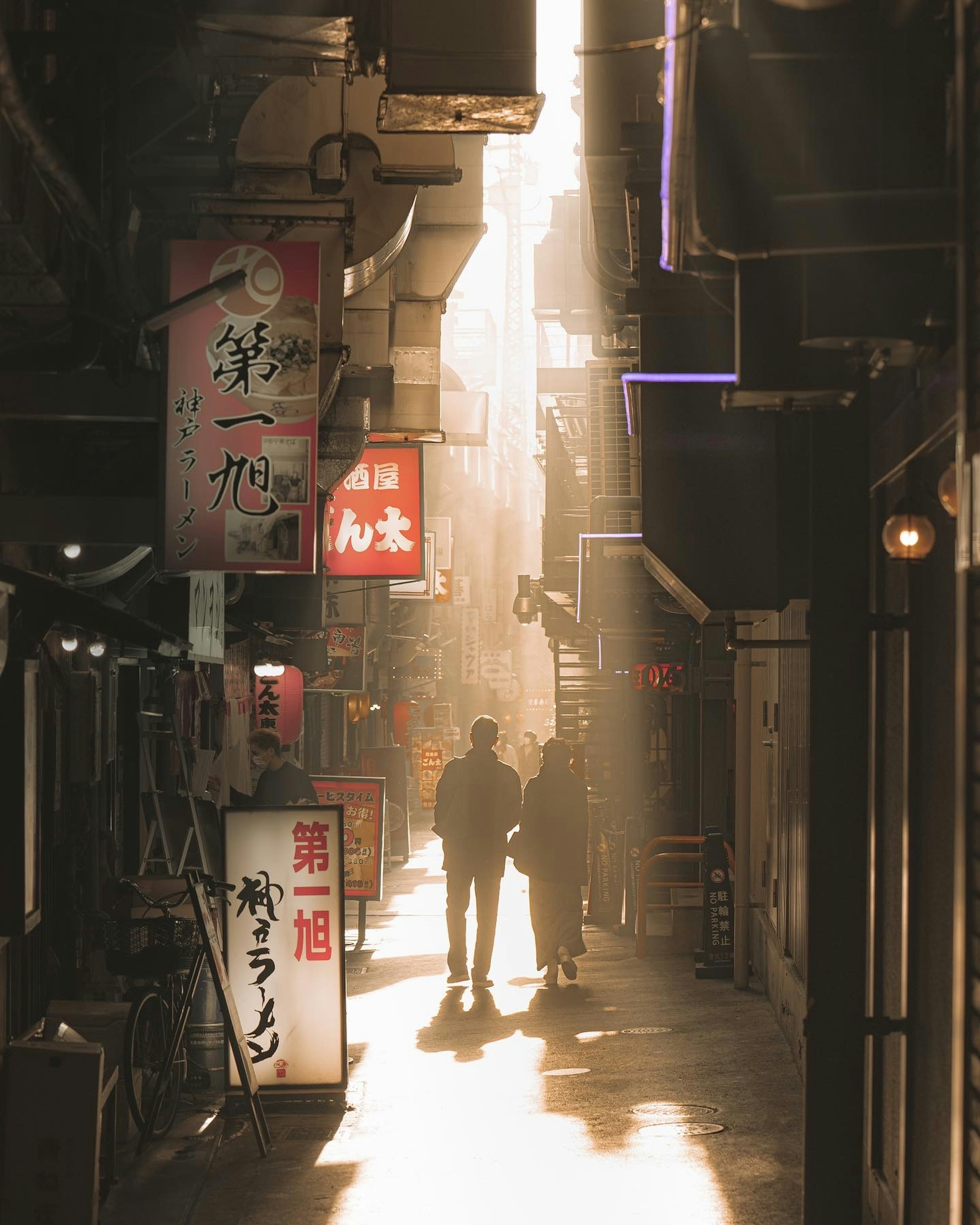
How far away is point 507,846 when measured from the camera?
14.8 m

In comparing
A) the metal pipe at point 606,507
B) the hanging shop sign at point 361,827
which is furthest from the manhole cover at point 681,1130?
the metal pipe at point 606,507

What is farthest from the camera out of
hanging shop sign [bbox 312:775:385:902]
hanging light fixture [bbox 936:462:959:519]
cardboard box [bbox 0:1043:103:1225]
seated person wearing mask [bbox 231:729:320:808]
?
hanging shop sign [bbox 312:775:385:902]

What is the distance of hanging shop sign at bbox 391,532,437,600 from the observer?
29.5m

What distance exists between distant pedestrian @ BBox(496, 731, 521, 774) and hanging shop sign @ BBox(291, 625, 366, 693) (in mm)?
30285

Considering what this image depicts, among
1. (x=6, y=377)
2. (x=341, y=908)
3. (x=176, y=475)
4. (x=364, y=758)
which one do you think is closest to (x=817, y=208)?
(x=176, y=475)

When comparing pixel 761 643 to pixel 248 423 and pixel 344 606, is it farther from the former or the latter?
pixel 344 606

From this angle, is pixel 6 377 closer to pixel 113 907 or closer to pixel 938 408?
pixel 113 907

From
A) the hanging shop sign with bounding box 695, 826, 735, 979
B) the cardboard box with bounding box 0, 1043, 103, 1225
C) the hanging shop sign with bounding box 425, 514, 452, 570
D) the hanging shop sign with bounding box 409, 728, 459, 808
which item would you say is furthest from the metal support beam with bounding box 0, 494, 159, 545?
the hanging shop sign with bounding box 425, 514, 452, 570

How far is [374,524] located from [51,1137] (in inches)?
463

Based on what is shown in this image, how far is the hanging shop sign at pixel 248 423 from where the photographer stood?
8688 millimetres

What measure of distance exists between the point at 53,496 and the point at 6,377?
769 mm

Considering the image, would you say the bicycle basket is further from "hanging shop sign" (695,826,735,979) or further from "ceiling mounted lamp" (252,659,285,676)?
"ceiling mounted lamp" (252,659,285,676)

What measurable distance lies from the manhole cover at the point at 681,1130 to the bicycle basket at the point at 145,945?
10.00 feet

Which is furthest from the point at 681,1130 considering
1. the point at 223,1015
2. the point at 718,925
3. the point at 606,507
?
A: the point at 606,507
